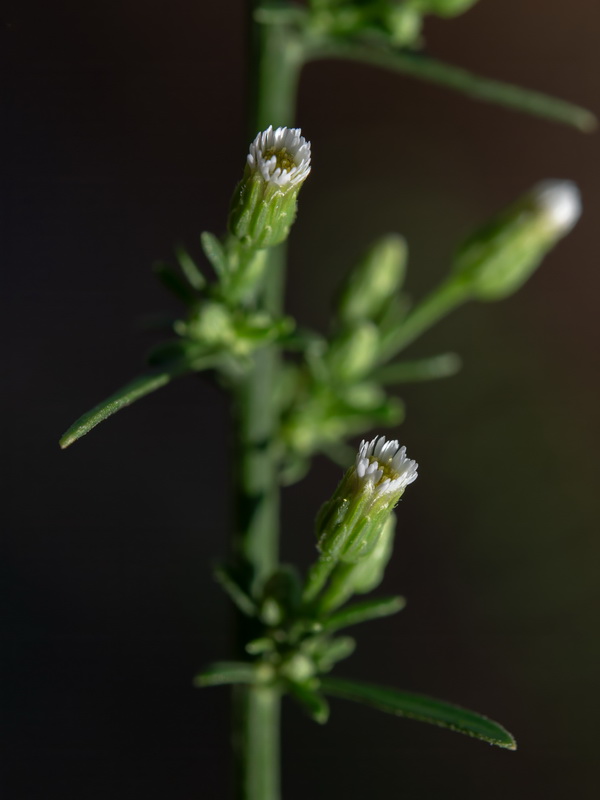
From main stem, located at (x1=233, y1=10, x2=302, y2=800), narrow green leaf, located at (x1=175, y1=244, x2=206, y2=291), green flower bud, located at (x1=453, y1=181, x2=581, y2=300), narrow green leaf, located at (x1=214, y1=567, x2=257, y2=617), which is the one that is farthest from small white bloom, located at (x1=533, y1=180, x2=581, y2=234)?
narrow green leaf, located at (x1=214, y1=567, x2=257, y2=617)

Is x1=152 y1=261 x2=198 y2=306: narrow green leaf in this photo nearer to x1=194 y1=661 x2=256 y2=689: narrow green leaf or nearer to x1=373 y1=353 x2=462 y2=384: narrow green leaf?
x1=373 y1=353 x2=462 y2=384: narrow green leaf

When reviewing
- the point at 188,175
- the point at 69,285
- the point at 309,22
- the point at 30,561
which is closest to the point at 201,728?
the point at 30,561

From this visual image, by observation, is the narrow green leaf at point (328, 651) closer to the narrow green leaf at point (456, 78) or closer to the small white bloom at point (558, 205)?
the narrow green leaf at point (456, 78)

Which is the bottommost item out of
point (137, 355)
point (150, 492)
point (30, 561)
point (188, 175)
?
point (30, 561)

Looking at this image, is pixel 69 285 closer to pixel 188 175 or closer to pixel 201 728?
pixel 188 175

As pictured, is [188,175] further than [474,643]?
Yes

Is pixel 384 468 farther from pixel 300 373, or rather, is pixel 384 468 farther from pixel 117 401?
pixel 300 373
